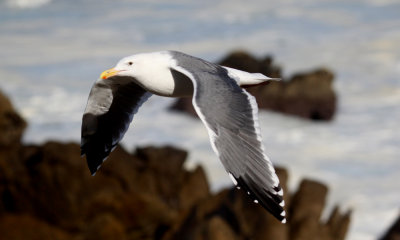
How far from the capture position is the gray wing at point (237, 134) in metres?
5.71

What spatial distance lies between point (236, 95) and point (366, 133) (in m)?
34.2

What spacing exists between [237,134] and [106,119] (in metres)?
2.14

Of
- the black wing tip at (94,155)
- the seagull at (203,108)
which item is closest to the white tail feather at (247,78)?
the seagull at (203,108)

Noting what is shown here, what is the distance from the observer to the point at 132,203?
14.2m

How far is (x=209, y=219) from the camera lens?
1309cm

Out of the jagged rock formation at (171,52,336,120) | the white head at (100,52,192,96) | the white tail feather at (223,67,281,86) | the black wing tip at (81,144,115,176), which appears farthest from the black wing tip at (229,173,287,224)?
the jagged rock formation at (171,52,336,120)

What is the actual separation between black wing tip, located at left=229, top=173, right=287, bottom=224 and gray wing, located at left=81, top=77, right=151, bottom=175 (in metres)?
2.30

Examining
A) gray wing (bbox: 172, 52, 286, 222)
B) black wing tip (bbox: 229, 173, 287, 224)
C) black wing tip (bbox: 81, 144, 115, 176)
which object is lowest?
black wing tip (bbox: 81, 144, 115, 176)

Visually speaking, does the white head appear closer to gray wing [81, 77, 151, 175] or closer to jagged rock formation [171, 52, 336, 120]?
gray wing [81, 77, 151, 175]

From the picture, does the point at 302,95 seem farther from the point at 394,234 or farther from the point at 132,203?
the point at 132,203

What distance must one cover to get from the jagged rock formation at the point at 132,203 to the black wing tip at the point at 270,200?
22.7 ft

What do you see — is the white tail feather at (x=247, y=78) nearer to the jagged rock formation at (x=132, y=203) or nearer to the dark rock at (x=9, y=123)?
the jagged rock formation at (x=132, y=203)

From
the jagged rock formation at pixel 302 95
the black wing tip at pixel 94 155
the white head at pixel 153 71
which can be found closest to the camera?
the white head at pixel 153 71

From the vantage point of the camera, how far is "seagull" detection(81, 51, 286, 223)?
5805 mm
